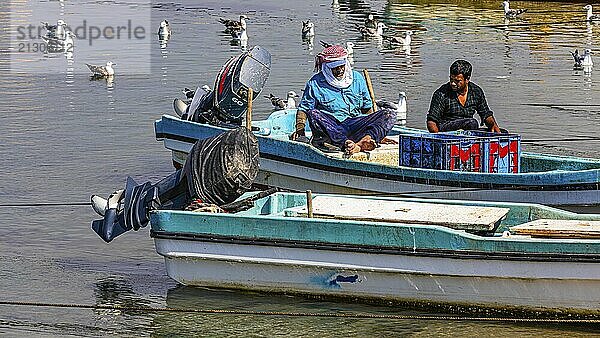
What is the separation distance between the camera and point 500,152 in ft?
38.2

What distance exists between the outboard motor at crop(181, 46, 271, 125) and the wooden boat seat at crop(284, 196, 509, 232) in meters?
4.54

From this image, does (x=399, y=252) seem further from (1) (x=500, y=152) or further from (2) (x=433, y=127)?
(2) (x=433, y=127)

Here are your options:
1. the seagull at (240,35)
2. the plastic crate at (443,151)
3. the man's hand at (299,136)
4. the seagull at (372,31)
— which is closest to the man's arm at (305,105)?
the man's hand at (299,136)

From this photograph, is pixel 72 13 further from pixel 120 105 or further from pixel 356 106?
pixel 356 106

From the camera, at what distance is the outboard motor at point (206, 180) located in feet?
31.6

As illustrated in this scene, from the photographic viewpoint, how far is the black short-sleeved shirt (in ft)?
39.9

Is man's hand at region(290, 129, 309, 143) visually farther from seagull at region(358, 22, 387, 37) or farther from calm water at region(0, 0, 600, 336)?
seagull at region(358, 22, 387, 37)

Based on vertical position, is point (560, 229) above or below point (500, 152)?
below

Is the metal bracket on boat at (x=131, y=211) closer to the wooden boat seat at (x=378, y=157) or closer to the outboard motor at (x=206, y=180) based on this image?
the outboard motor at (x=206, y=180)

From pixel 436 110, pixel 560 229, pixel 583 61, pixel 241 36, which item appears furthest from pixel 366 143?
pixel 241 36

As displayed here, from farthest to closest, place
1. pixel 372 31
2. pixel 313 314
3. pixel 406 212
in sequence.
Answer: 1. pixel 372 31
2. pixel 406 212
3. pixel 313 314

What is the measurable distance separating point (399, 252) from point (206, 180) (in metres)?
1.83

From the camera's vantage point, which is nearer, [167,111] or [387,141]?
[387,141]

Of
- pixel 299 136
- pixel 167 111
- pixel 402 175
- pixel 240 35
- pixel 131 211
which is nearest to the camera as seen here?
pixel 131 211
